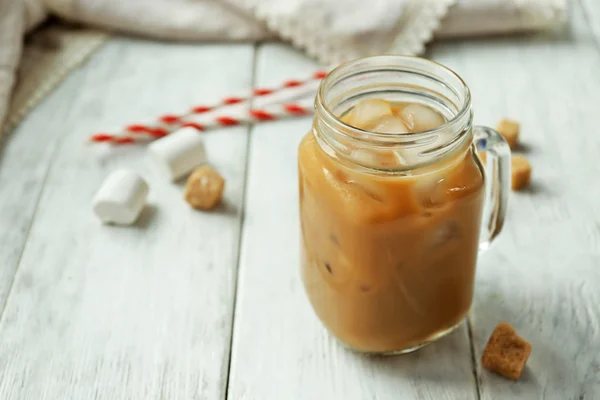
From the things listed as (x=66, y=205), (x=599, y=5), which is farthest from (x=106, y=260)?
(x=599, y=5)

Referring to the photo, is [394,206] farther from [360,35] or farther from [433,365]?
[360,35]

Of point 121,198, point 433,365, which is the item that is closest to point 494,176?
point 433,365

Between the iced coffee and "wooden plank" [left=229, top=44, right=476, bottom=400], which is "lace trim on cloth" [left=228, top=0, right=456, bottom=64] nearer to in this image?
"wooden plank" [left=229, top=44, right=476, bottom=400]

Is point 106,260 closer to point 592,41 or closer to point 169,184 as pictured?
point 169,184

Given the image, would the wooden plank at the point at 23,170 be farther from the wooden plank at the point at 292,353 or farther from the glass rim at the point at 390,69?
the glass rim at the point at 390,69

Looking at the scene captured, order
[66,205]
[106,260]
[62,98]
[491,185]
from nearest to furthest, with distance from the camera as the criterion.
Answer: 1. [491,185]
2. [106,260]
3. [66,205]
4. [62,98]

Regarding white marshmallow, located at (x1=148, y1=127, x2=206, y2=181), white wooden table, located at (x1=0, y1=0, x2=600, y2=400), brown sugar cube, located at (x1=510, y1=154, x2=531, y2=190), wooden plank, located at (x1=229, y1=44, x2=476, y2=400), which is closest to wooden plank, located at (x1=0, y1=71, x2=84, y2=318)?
white wooden table, located at (x1=0, y1=0, x2=600, y2=400)

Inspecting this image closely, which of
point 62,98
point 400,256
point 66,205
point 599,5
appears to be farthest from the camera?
point 599,5
